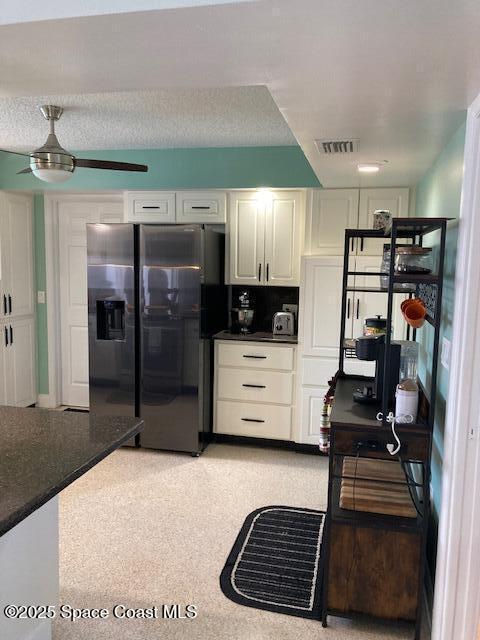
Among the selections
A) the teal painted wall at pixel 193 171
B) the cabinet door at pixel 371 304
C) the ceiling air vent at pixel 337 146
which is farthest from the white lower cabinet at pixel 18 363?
the ceiling air vent at pixel 337 146

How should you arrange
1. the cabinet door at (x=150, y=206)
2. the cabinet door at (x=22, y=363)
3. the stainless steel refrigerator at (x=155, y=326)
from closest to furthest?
1. the stainless steel refrigerator at (x=155, y=326)
2. the cabinet door at (x=150, y=206)
3. the cabinet door at (x=22, y=363)

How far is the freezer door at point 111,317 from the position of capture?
3.92m

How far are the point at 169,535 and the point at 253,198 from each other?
101 inches

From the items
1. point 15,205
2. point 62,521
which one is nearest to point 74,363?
point 15,205

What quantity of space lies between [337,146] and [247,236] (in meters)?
1.67

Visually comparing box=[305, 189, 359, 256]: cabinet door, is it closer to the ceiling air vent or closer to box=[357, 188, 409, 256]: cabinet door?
box=[357, 188, 409, 256]: cabinet door

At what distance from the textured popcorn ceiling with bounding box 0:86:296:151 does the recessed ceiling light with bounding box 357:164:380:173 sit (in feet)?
1.97

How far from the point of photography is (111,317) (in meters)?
4.09

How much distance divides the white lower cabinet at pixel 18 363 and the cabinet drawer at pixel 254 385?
6.48 feet

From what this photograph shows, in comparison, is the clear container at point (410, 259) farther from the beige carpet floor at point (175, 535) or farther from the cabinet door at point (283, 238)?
the cabinet door at point (283, 238)

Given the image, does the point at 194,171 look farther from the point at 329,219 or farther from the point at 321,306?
the point at 321,306

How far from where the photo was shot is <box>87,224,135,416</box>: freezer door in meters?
3.92

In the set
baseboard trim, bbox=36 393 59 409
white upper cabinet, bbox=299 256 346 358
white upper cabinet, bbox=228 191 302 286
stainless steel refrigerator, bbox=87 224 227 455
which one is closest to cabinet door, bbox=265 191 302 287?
white upper cabinet, bbox=228 191 302 286

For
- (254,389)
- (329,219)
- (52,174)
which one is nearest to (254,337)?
(254,389)
